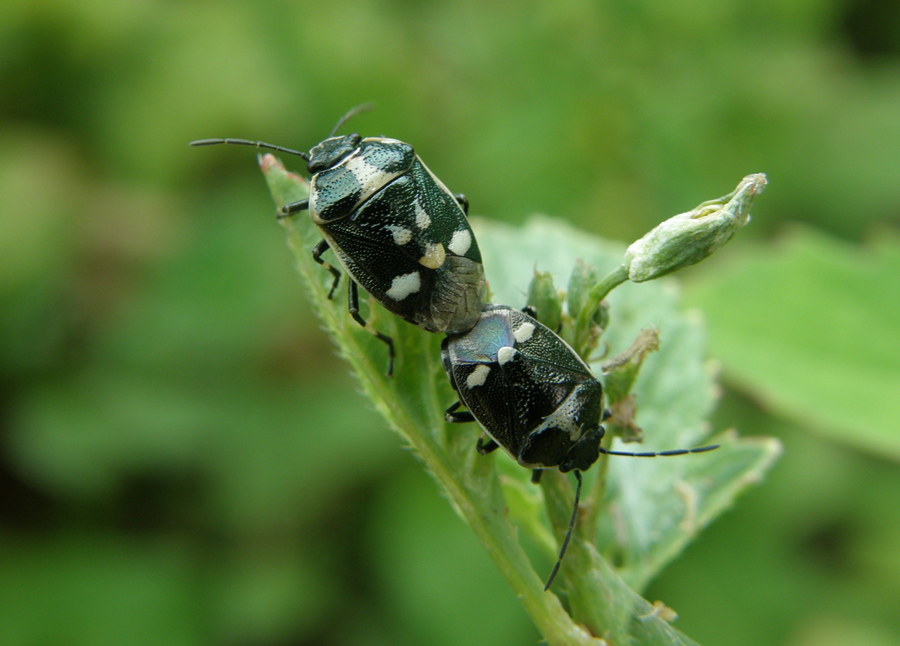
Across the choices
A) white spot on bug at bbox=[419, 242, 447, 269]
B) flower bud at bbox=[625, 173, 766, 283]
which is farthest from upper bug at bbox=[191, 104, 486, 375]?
flower bud at bbox=[625, 173, 766, 283]

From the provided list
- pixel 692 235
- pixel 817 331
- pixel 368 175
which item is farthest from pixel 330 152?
pixel 817 331

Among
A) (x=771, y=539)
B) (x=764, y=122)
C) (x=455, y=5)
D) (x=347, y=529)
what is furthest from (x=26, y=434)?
(x=764, y=122)

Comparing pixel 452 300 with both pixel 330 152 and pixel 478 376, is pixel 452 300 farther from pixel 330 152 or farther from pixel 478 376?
pixel 330 152

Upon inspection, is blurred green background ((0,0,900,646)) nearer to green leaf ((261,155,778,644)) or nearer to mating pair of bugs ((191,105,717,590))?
green leaf ((261,155,778,644))

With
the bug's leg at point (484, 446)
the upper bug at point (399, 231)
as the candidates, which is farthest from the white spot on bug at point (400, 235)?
the bug's leg at point (484, 446)

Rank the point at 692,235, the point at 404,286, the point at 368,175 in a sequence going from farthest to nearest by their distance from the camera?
1. the point at 368,175
2. the point at 404,286
3. the point at 692,235

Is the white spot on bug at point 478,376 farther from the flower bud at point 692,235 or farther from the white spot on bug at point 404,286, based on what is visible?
the flower bud at point 692,235

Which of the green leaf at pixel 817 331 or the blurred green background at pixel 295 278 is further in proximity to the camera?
the blurred green background at pixel 295 278
